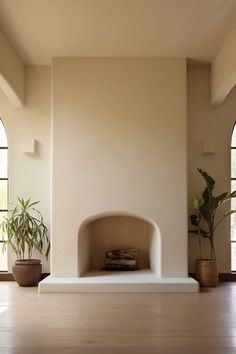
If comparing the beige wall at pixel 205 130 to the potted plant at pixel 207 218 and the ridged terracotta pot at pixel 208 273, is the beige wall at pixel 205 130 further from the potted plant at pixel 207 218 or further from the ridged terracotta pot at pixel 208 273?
the ridged terracotta pot at pixel 208 273

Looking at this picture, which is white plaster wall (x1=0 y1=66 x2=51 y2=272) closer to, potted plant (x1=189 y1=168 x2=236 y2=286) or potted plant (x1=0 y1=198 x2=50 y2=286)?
potted plant (x1=0 y1=198 x2=50 y2=286)

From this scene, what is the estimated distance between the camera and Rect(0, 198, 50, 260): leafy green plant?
19.6ft

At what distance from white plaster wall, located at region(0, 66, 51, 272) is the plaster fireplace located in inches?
20.4

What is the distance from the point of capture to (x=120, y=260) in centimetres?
641

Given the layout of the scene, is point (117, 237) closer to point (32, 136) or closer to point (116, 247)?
point (116, 247)

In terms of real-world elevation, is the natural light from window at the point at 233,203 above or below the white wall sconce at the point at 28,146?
below

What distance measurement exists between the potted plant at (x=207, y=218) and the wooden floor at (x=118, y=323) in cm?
31

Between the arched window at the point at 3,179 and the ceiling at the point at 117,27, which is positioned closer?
the ceiling at the point at 117,27

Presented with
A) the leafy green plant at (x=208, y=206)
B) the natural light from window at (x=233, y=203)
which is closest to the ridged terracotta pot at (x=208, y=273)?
the leafy green plant at (x=208, y=206)

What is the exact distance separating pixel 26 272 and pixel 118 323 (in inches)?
85.0

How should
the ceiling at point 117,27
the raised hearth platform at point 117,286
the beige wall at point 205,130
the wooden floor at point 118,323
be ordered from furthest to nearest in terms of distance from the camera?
the beige wall at point 205,130
the raised hearth platform at point 117,286
the ceiling at point 117,27
the wooden floor at point 118,323

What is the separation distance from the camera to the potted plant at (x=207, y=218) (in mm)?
5910

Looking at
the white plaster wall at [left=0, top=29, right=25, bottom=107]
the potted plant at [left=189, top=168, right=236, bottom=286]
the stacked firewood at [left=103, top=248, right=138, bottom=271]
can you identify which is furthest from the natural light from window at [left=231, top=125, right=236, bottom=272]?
the white plaster wall at [left=0, top=29, right=25, bottom=107]

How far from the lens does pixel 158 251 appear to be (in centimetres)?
598
